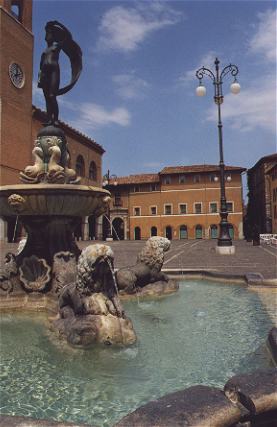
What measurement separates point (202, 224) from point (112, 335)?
168 ft

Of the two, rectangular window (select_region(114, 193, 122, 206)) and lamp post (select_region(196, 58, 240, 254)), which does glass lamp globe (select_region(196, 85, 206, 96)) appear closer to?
lamp post (select_region(196, 58, 240, 254))

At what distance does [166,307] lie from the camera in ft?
17.6

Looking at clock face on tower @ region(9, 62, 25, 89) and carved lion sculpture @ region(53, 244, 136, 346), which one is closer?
carved lion sculpture @ region(53, 244, 136, 346)

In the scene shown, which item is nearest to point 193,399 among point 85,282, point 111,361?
point 111,361

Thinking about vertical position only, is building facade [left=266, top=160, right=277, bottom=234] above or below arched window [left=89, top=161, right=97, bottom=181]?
below

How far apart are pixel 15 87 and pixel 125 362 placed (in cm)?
3457

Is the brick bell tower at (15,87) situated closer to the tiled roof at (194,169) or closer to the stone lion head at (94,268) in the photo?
the tiled roof at (194,169)

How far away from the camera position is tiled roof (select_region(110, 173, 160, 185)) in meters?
55.9

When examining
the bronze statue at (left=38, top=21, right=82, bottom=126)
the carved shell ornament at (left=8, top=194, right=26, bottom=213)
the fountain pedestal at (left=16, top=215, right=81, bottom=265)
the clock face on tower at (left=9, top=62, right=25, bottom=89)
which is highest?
the clock face on tower at (left=9, top=62, right=25, bottom=89)

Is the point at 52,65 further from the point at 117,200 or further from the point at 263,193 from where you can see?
the point at 263,193

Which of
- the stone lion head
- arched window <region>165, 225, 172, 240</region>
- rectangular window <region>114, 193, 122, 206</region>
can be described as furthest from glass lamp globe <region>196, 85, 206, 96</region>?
rectangular window <region>114, 193, 122, 206</region>

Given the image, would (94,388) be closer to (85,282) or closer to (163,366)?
(163,366)

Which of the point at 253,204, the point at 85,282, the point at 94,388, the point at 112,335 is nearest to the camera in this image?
the point at 94,388

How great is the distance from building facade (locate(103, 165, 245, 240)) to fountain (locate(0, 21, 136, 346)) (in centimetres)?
4714
